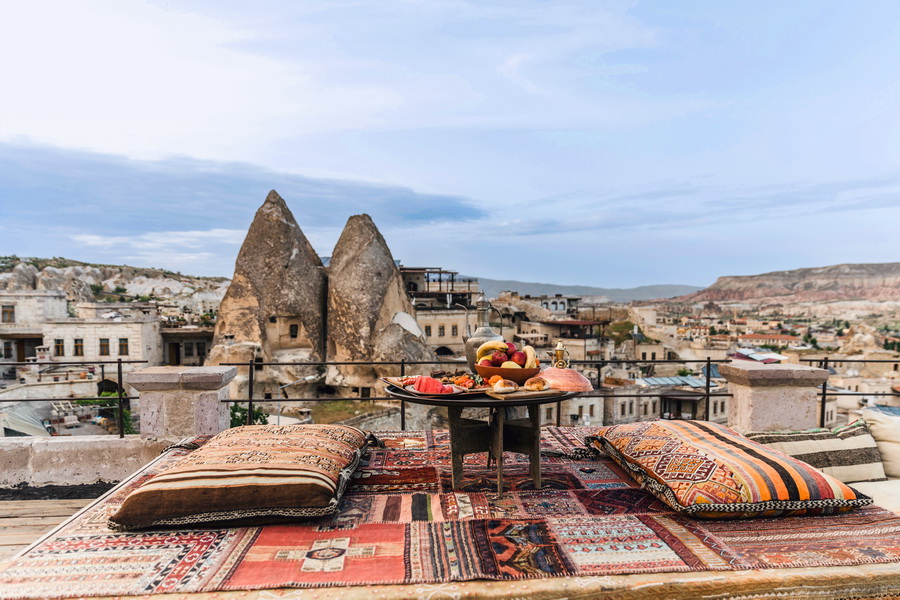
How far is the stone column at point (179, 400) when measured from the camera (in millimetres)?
4748

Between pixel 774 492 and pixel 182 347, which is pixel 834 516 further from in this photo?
pixel 182 347

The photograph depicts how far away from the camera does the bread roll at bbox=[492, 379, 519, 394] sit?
10.8 ft

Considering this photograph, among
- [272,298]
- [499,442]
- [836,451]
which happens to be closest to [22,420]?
[272,298]

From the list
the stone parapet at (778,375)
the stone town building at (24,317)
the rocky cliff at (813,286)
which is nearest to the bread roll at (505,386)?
the stone parapet at (778,375)

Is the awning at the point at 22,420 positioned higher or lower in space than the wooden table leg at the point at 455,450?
lower

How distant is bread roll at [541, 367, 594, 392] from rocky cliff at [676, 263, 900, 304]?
12151 cm

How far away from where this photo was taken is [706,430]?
12.8 feet

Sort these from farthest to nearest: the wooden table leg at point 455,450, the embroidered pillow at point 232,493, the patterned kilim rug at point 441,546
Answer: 1. the wooden table leg at point 455,450
2. the embroidered pillow at point 232,493
3. the patterned kilim rug at point 441,546

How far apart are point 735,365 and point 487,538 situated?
3.23 meters

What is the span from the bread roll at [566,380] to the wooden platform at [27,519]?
11.7ft

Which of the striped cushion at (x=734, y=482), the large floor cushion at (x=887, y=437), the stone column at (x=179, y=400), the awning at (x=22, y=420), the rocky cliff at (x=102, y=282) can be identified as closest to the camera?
the striped cushion at (x=734, y=482)

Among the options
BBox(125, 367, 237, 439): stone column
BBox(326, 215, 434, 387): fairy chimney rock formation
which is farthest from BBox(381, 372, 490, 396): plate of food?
BBox(326, 215, 434, 387): fairy chimney rock formation

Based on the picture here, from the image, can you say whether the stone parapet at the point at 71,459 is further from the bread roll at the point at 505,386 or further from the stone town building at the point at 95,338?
the stone town building at the point at 95,338

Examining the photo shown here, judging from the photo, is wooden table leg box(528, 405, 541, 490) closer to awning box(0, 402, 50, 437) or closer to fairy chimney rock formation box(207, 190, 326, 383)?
awning box(0, 402, 50, 437)
